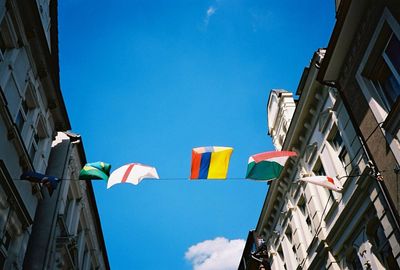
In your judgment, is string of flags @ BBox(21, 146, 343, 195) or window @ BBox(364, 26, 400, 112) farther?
string of flags @ BBox(21, 146, 343, 195)

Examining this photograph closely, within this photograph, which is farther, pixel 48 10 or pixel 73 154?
pixel 73 154

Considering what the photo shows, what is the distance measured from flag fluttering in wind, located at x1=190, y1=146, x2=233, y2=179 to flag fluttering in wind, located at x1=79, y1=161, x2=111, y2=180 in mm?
2790

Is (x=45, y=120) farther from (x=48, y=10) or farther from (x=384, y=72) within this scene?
(x=384, y=72)

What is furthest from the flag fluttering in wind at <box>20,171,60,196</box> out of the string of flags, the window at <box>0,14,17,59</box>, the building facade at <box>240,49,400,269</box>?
the building facade at <box>240,49,400,269</box>

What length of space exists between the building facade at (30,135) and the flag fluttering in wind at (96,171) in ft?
6.43

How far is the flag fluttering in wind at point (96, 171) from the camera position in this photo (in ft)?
39.2

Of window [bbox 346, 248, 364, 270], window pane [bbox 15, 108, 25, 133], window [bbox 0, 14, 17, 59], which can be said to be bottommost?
window [bbox 346, 248, 364, 270]

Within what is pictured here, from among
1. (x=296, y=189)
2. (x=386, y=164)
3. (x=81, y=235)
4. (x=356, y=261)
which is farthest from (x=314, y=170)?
(x=81, y=235)

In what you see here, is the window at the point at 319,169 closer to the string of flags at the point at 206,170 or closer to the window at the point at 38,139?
the string of flags at the point at 206,170

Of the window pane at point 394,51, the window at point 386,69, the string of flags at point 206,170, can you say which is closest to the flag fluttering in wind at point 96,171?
the string of flags at point 206,170

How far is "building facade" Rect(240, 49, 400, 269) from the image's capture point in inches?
460

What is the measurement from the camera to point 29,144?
1325 centimetres

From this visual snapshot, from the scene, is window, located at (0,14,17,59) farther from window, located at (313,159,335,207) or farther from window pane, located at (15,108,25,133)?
window, located at (313,159,335,207)

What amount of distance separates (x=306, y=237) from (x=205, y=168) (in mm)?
7843
